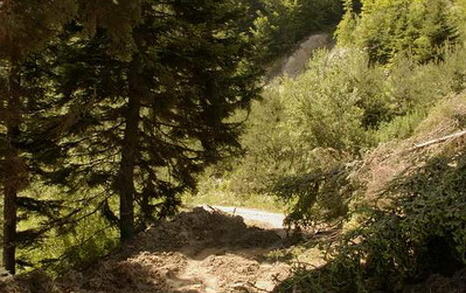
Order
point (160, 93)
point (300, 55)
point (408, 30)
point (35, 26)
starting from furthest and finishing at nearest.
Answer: point (300, 55) → point (408, 30) → point (160, 93) → point (35, 26)

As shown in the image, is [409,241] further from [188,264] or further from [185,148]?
[185,148]

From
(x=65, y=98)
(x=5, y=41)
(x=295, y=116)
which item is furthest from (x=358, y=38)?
(x=5, y=41)

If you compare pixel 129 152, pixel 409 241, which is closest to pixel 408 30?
pixel 129 152

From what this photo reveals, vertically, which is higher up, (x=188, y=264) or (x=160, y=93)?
(x=160, y=93)

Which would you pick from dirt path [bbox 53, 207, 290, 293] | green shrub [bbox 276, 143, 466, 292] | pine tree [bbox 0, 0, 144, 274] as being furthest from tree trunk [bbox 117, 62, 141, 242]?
green shrub [bbox 276, 143, 466, 292]

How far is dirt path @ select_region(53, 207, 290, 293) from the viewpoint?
27.1 ft

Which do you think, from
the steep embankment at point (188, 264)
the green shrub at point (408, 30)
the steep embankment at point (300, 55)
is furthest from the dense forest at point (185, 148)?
the steep embankment at point (300, 55)

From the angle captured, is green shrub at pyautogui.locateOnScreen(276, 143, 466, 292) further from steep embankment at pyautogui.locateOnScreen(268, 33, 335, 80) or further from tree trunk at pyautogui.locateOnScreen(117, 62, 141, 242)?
steep embankment at pyautogui.locateOnScreen(268, 33, 335, 80)

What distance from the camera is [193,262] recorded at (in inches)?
380

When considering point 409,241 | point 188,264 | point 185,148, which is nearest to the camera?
point 409,241

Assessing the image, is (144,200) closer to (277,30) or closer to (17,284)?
(17,284)

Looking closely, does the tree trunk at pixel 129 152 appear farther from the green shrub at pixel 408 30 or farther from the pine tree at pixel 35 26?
the green shrub at pixel 408 30

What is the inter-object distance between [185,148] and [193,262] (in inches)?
122

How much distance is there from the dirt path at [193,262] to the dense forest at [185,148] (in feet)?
0.89
